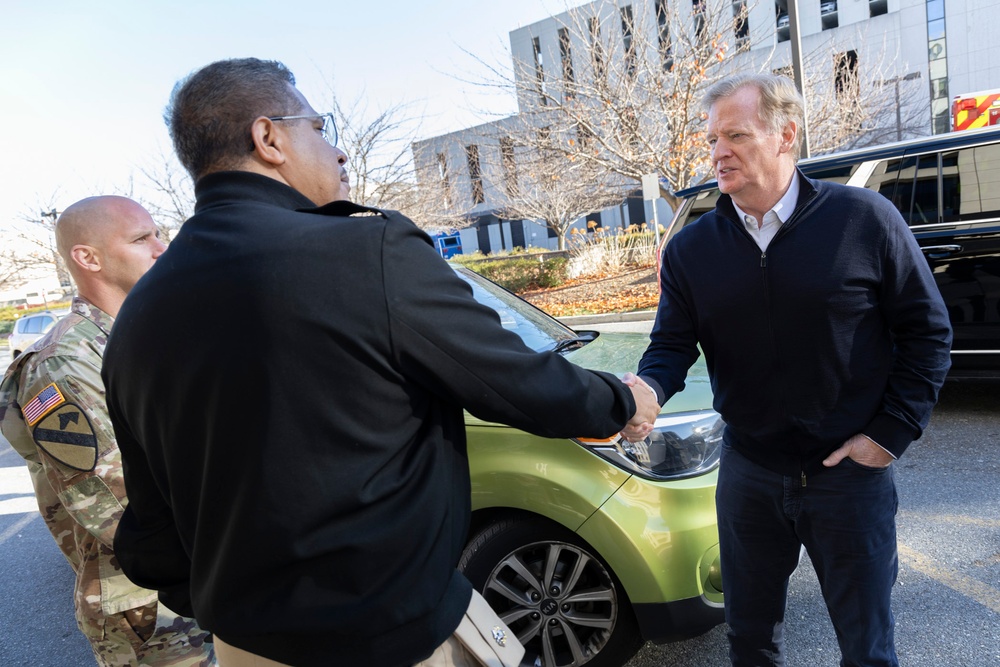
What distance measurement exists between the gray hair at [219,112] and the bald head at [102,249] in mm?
1216

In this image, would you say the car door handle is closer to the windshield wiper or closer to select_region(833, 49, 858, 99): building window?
the windshield wiper

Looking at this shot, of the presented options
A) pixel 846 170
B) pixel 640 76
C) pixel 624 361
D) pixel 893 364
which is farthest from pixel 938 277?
pixel 640 76

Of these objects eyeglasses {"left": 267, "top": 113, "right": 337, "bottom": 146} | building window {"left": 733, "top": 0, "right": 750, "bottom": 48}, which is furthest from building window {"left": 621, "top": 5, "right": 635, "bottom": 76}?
eyeglasses {"left": 267, "top": 113, "right": 337, "bottom": 146}

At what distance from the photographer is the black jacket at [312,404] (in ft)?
3.55

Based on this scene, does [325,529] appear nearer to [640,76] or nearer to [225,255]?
[225,255]

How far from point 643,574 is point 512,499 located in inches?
21.5

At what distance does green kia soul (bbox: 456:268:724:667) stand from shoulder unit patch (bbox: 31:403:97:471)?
4.27 feet

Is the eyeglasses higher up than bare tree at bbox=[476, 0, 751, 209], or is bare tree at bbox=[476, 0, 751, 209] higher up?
bare tree at bbox=[476, 0, 751, 209]

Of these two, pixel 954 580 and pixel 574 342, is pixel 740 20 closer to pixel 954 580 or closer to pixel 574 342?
pixel 574 342

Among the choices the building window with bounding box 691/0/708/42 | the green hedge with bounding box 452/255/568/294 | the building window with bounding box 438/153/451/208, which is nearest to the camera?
the building window with bounding box 691/0/708/42

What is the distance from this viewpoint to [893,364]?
2029mm

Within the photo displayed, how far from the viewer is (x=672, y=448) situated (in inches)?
101

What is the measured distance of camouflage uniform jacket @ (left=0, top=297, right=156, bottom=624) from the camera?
188 cm

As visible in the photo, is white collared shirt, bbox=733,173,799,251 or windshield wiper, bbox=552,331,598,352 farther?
windshield wiper, bbox=552,331,598,352
